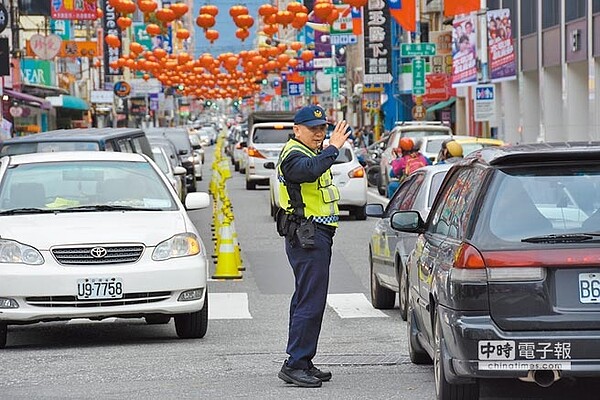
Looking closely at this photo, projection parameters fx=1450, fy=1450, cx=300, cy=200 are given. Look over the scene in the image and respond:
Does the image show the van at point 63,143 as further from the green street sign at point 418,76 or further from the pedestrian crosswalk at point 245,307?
the green street sign at point 418,76

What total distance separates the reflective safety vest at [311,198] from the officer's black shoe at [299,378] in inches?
37.4

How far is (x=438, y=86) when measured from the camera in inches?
2537

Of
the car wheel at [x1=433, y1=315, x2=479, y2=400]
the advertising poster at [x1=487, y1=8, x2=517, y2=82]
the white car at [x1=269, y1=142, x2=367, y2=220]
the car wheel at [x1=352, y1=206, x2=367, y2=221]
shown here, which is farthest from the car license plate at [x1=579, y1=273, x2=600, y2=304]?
the advertising poster at [x1=487, y1=8, x2=517, y2=82]

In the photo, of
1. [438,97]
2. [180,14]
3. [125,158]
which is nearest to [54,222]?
[125,158]

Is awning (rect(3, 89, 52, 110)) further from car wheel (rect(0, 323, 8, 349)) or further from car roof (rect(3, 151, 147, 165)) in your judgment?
car wheel (rect(0, 323, 8, 349))

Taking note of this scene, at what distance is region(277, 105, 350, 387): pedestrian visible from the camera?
9070mm

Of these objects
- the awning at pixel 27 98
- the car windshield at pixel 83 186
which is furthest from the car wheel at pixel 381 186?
the car windshield at pixel 83 186

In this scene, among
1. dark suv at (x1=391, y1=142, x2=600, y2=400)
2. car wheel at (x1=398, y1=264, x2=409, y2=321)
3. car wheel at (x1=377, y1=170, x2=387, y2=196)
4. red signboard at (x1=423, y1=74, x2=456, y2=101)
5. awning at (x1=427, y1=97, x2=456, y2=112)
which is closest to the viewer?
dark suv at (x1=391, y1=142, x2=600, y2=400)

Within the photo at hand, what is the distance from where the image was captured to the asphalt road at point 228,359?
8891 millimetres

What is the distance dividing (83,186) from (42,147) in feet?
17.7

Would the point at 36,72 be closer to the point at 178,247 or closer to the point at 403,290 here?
the point at 403,290

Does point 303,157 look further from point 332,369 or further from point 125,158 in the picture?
point 125,158

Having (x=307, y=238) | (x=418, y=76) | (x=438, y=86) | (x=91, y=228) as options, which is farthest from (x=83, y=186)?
(x=438, y=86)

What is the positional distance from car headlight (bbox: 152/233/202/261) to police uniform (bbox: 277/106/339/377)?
2.13m
